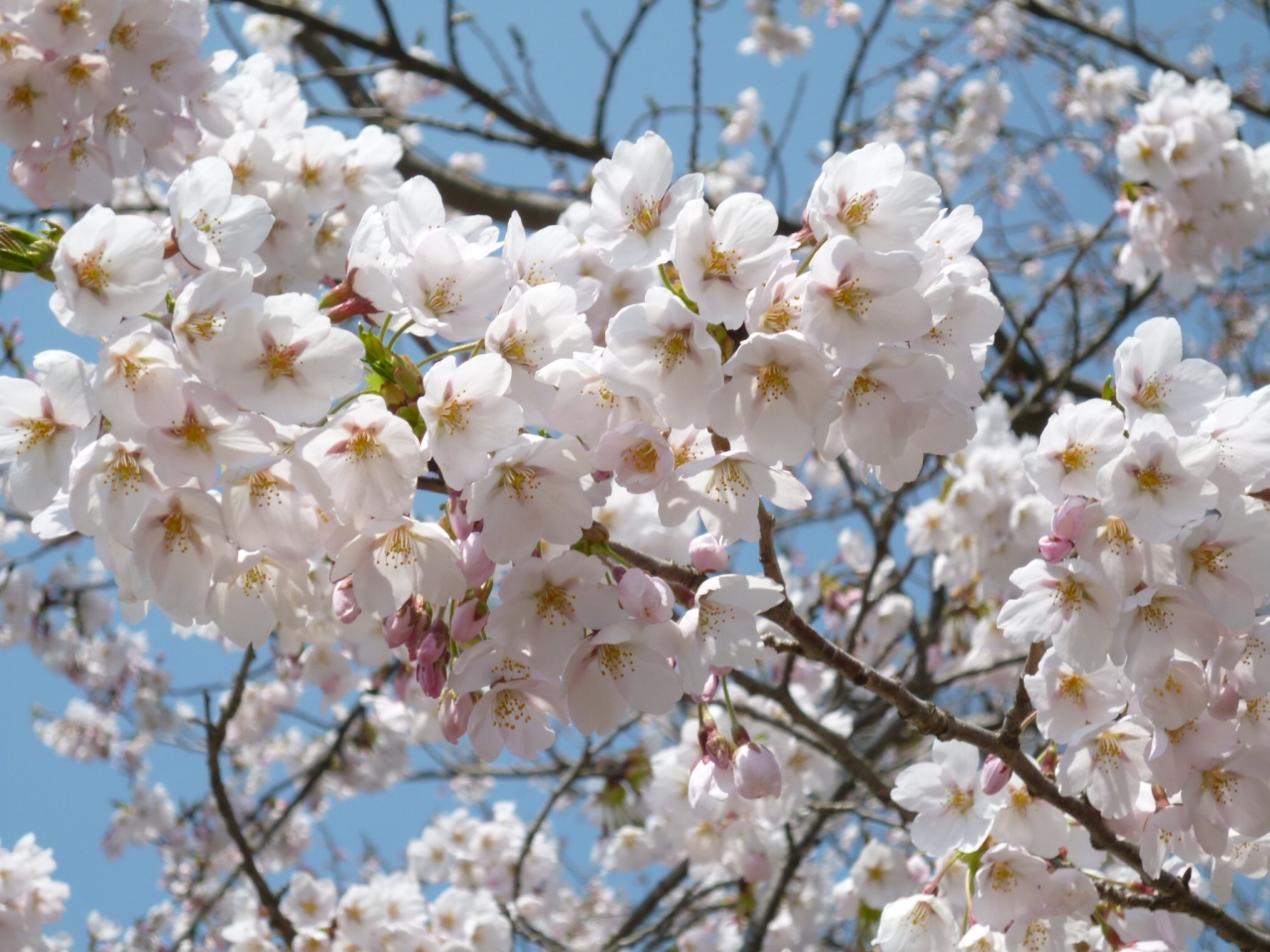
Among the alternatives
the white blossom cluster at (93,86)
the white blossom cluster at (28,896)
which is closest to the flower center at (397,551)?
the white blossom cluster at (93,86)

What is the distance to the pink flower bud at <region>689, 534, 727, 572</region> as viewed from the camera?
4.99ft

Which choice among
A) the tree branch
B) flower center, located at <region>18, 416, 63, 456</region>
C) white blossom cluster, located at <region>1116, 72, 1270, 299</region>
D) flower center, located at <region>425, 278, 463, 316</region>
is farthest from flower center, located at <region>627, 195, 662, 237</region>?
white blossom cluster, located at <region>1116, 72, 1270, 299</region>

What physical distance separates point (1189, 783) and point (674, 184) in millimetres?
1299

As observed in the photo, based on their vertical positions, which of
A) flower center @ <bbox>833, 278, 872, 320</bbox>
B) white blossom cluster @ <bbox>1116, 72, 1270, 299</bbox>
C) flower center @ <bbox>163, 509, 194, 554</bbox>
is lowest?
flower center @ <bbox>163, 509, 194, 554</bbox>

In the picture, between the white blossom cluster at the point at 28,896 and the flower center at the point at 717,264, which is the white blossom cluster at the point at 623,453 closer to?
the flower center at the point at 717,264

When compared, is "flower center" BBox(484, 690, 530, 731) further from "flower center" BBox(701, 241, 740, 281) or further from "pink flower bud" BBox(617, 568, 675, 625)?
"flower center" BBox(701, 241, 740, 281)

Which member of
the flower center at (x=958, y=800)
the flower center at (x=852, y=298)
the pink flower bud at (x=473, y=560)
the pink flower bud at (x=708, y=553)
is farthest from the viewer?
the flower center at (x=958, y=800)

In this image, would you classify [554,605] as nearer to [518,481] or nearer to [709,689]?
[518,481]

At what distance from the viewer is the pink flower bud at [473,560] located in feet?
4.26

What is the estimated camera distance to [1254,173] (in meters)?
3.55

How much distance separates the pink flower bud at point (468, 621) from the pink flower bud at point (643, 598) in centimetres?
22

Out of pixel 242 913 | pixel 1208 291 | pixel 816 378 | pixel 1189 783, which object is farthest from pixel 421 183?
pixel 1208 291

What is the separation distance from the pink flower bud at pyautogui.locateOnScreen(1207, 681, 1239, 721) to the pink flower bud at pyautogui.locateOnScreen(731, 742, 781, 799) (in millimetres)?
702

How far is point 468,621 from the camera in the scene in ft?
4.60
